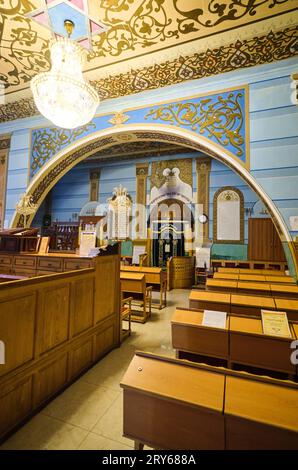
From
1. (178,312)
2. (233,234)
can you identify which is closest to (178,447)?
(178,312)

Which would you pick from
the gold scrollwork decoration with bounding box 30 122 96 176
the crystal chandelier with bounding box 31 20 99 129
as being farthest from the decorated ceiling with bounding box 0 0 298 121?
the gold scrollwork decoration with bounding box 30 122 96 176

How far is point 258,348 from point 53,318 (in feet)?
5.69

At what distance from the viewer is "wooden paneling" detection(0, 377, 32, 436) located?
4.92 ft

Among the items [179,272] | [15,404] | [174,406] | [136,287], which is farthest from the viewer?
[179,272]

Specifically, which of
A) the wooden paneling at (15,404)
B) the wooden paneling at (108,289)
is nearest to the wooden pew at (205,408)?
the wooden paneling at (15,404)

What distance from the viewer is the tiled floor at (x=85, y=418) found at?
1.48 m

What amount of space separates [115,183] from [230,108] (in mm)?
5200

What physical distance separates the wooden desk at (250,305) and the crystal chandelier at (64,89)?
9.12 feet

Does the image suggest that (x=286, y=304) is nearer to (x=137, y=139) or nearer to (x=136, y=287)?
(x=136, y=287)

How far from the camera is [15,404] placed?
1.59 meters

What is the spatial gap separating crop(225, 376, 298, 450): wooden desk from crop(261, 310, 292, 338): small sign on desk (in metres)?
0.66

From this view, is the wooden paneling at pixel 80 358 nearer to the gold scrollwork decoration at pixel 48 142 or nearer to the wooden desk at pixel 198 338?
the wooden desk at pixel 198 338

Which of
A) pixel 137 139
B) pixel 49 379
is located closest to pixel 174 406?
pixel 49 379

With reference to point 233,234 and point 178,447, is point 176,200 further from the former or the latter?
point 178,447
